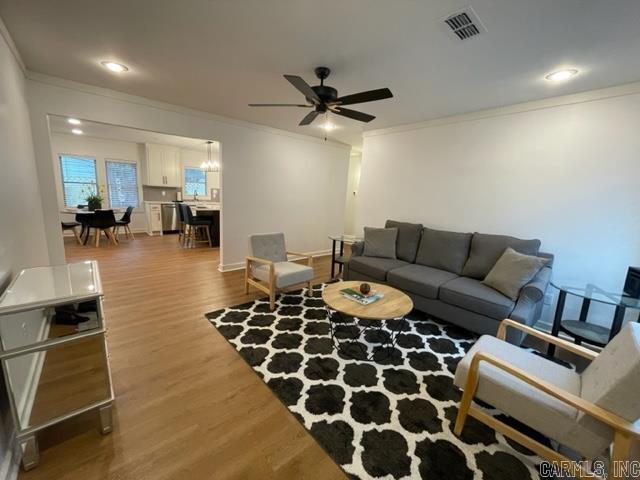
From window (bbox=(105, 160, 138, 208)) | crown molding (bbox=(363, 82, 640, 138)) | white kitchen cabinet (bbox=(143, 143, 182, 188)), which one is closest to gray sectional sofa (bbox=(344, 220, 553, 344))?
crown molding (bbox=(363, 82, 640, 138))

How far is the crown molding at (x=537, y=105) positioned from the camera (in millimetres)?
2459

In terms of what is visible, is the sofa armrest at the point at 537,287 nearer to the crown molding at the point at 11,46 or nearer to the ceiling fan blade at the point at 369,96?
the ceiling fan blade at the point at 369,96

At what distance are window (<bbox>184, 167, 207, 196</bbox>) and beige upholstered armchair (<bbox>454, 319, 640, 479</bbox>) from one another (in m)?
8.48

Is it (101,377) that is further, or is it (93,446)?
(101,377)

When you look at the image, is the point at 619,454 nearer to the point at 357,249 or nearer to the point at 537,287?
the point at 537,287

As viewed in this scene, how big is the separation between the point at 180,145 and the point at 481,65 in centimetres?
745

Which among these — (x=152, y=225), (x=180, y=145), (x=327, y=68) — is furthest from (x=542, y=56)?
(x=152, y=225)

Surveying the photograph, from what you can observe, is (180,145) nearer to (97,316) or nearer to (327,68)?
(327,68)

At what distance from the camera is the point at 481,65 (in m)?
2.20

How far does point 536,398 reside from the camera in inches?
53.7

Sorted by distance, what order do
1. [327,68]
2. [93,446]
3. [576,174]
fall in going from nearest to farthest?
[93,446] < [327,68] < [576,174]

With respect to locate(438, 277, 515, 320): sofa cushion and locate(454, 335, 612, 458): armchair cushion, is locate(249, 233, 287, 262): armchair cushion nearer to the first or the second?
locate(438, 277, 515, 320): sofa cushion

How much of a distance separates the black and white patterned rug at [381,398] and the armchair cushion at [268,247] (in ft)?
2.97

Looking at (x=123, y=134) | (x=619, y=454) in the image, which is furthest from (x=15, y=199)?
(x=123, y=134)
